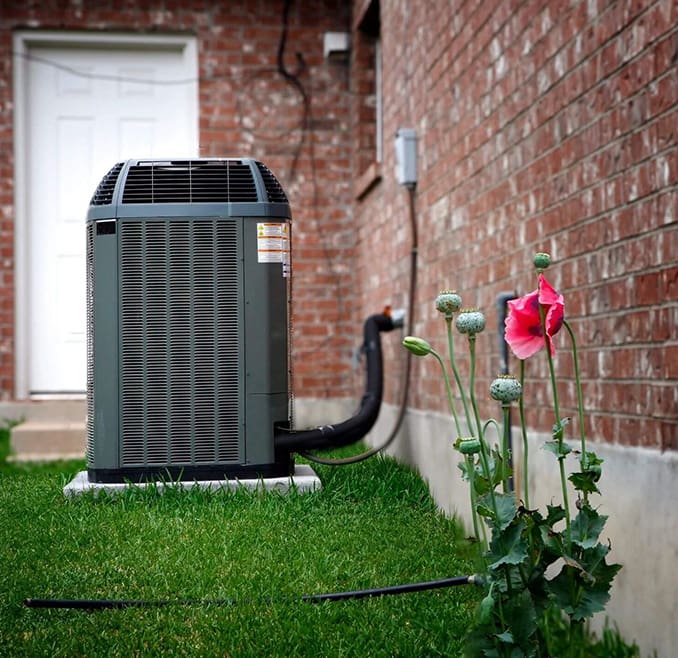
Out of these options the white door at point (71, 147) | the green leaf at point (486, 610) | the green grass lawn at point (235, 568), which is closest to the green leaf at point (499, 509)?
the green leaf at point (486, 610)

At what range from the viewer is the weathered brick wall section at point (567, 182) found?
2.08m

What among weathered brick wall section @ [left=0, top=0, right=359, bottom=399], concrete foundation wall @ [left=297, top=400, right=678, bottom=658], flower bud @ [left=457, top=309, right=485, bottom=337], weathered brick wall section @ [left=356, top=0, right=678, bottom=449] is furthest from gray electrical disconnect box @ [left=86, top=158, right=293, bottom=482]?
weathered brick wall section @ [left=0, top=0, right=359, bottom=399]

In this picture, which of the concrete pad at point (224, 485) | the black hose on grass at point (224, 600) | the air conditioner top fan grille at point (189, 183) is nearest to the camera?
the black hose on grass at point (224, 600)

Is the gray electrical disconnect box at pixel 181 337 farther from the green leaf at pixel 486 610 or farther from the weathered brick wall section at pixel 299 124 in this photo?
the weathered brick wall section at pixel 299 124

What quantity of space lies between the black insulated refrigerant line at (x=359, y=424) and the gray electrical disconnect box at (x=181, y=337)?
8cm

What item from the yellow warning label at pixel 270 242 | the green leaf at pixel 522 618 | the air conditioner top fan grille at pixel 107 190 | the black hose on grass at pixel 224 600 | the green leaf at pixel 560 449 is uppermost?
the air conditioner top fan grille at pixel 107 190

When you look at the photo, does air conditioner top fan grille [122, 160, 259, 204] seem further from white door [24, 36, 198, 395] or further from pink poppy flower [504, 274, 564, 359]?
white door [24, 36, 198, 395]

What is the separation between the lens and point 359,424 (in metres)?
3.82

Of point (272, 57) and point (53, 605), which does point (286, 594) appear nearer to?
point (53, 605)

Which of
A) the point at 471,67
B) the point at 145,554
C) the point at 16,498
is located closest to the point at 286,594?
the point at 145,554

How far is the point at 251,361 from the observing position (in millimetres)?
3455

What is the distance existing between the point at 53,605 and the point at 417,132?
9.47ft

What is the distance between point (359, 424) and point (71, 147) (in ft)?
11.4

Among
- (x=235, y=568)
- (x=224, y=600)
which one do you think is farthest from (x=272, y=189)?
(x=224, y=600)
